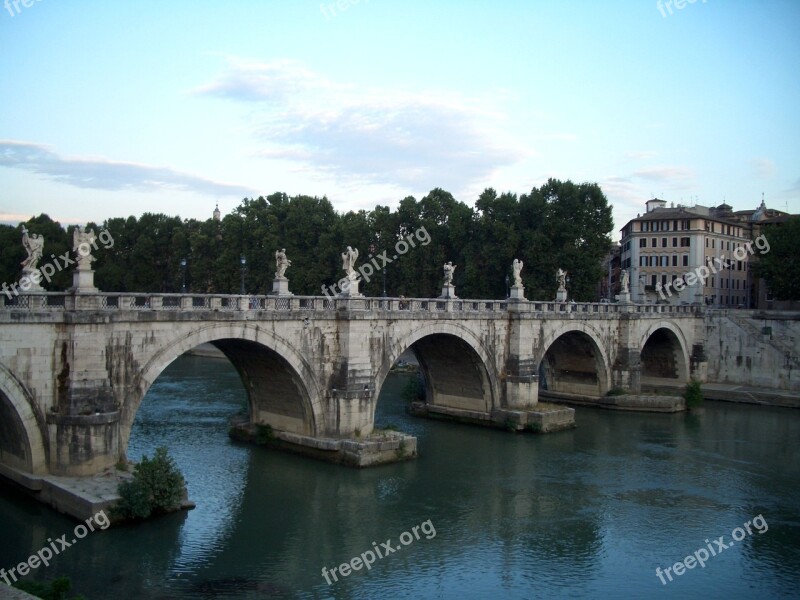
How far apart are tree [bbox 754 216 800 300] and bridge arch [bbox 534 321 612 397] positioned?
68.7ft

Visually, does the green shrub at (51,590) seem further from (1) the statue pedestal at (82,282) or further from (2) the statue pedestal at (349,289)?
(2) the statue pedestal at (349,289)

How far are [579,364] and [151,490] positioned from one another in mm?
29464

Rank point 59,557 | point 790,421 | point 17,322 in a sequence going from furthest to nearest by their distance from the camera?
point 790,421
point 17,322
point 59,557

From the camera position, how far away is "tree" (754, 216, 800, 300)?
55.0 metres

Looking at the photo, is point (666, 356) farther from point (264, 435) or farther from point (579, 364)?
point (264, 435)

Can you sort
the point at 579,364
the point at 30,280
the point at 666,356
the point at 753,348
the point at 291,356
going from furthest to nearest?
the point at 666,356, the point at 753,348, the point at 579,364, the point at 291,356, the point at 30,280

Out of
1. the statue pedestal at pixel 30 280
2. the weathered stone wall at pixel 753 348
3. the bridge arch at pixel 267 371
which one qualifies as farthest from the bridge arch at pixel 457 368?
the weathered stone wall at pixel 753 348

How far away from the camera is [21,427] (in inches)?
784

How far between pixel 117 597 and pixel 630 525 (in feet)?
46.1

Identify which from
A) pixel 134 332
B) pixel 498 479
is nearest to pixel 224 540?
pixel 134 332

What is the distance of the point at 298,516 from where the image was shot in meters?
21.9

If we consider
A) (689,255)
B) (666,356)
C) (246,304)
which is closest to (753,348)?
(666,356)

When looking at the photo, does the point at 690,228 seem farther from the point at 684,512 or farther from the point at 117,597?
the point at 117,597

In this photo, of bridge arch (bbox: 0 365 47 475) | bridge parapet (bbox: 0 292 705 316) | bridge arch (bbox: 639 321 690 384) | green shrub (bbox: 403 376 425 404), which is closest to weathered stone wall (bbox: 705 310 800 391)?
bridge arch (bbox: 639 321 690 384)
